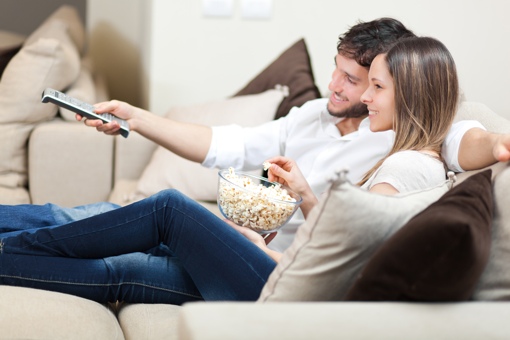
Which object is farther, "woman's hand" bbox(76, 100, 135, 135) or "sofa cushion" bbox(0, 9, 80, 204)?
"sofa cushion" bbox(0, 9, 80, 204)

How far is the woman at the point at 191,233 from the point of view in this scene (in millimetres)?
1700

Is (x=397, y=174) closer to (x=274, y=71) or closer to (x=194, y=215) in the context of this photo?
(x=194, y=215)

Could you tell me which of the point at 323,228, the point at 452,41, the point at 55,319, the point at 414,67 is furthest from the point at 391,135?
the point at 452,41

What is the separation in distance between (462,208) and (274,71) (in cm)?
175

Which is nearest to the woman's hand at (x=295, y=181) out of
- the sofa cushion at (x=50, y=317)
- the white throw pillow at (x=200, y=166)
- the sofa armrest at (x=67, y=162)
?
the sofa cushion at (x=50, y=317)

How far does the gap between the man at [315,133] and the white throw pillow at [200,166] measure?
0.46 metres

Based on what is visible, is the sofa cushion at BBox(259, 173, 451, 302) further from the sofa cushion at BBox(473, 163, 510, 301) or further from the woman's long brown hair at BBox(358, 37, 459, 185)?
the woman's long brown hair at BBox(358, 37, 459, 185)

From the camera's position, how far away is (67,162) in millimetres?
2855

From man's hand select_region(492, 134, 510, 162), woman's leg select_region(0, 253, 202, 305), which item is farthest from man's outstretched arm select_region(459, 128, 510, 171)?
woman's leg select_region(0, 253, 202, 305)

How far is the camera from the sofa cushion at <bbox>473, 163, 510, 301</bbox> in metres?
1.38

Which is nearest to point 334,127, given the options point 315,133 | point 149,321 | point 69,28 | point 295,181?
point 315,133

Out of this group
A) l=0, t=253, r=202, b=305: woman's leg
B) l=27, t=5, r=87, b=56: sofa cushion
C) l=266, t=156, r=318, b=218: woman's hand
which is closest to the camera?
l=0, t=253, r=202, b=305: woman's leg

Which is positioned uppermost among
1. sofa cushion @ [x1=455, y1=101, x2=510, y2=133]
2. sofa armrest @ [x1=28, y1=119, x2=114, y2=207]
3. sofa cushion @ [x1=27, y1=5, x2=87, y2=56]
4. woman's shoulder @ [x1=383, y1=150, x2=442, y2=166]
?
sofa cushion @ [x1=455, y1=101, x2=510, y2=133]

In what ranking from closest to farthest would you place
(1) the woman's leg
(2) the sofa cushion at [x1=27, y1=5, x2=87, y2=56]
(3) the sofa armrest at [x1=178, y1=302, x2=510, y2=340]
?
(3) the sofa armrest at [x1=178, y1=302, x2=510, y2=340] < (1) the woman's leg < (2) the sofa cushion at [x1=27, y1=5, x2=87, y2=56]
